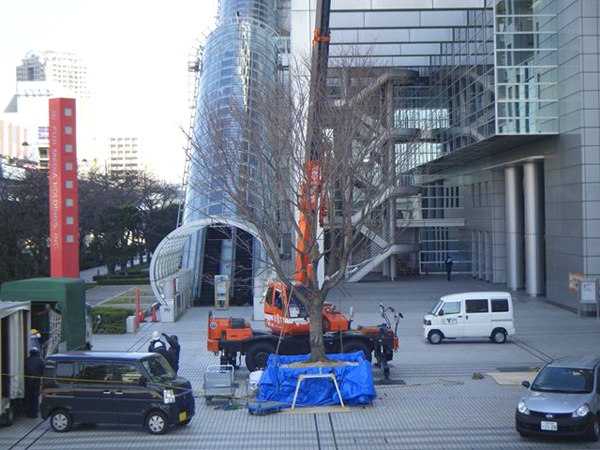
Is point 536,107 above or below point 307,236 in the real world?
above

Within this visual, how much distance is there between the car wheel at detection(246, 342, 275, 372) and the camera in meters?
18.4

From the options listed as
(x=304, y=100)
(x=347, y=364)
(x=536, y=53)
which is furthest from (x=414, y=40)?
(x=347, y=364)

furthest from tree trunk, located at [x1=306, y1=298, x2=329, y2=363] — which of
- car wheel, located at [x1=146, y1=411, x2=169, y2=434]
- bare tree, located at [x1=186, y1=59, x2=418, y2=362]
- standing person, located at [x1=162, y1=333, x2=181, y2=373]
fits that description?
car wheel, located at [x1=146, y1=411, x2=169, y2=434]

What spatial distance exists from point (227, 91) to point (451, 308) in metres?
25.1

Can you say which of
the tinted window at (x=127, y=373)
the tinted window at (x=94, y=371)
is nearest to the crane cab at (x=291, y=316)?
the tinted window at (x=127, y=373)

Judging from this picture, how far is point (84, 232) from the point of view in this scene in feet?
172

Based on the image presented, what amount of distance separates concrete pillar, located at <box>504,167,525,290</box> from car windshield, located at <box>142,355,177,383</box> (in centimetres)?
2654

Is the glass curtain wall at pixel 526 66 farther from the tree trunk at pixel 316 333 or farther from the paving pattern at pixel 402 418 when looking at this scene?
the tree trunk at pixel 316 333

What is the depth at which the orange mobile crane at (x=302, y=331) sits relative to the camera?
17422 mm

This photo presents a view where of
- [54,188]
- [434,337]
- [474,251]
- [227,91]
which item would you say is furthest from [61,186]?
[474,251]

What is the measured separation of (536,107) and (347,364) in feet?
58.9

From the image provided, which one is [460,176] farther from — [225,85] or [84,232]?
[84,232]

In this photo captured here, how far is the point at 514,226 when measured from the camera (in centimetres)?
3750

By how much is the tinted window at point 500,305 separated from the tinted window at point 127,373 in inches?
504
